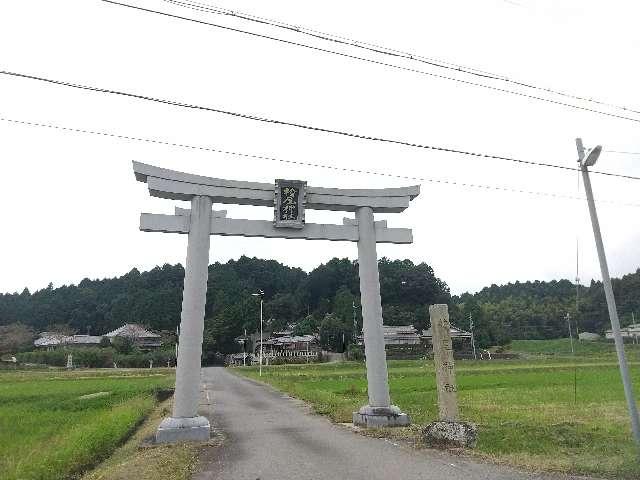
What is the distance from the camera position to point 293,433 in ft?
40.6

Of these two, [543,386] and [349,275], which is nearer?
[543,386]

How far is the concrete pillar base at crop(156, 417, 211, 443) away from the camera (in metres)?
10.8

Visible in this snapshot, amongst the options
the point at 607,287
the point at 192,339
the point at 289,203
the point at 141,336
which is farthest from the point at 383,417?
the point at 141,336

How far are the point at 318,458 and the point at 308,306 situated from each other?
104424 millimetres

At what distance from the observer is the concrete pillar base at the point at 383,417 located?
12.5 meters

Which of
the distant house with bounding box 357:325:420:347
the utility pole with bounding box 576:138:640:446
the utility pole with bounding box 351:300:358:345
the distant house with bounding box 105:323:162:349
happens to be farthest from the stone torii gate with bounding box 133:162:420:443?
the distant house with bounding box 105:323:162:349

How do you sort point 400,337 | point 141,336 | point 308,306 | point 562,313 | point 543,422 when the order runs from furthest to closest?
point 308,306 < point 562,313 < point 141,336 < point 400,337 < point 543,422

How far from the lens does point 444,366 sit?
36.3 feet

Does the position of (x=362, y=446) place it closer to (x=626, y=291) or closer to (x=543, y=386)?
(x=543, y=386)

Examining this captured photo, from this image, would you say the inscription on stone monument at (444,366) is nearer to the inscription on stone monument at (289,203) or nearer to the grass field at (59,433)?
the inscription on stone monument at (289,203)

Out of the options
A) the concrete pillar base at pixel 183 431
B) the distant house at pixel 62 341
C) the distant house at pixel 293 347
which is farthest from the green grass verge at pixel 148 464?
the distant house at pixel 62 341

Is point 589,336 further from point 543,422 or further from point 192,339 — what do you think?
point 192,339

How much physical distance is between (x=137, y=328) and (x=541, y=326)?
270ft

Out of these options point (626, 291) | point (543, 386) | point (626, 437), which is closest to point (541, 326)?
point (626, 291)
